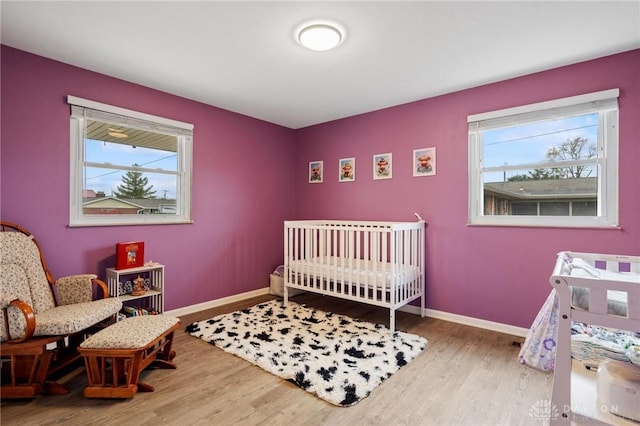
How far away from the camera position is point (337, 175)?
3.96 m

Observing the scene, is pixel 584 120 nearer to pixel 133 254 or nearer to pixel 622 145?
pixel 622 145

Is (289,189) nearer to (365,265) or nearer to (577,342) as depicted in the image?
(365,265)

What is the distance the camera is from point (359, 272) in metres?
2.90

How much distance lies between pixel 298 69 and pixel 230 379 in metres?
2.36

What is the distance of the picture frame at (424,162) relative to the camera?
3143mm

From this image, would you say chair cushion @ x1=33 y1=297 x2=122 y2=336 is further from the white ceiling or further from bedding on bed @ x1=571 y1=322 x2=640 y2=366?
bedding on bed @ x1=571 y1=322 x2=640 y2=366

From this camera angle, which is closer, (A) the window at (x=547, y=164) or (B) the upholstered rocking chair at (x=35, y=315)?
(B) the upholstered rocking chair at (x=35, y=315)

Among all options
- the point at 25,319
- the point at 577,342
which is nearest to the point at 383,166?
the point at 577,342

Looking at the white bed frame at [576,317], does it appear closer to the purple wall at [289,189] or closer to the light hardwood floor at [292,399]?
the light hardwood floor at [292,399]

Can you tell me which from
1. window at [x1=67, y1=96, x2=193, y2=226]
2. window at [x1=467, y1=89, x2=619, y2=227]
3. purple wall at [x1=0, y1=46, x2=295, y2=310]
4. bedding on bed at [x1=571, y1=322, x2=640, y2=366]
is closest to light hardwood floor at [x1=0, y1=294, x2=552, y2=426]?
bedding on bed at [x1=571, y1=322, x2=640, y2=366]

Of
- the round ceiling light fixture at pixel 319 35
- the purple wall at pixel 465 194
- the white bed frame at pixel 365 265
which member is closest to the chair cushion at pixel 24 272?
the white bed frame at pixel 365 265

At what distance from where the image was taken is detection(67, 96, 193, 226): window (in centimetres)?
256

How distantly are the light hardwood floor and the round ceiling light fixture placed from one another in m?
2.22

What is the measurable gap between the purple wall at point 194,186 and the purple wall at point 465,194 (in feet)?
2.95
